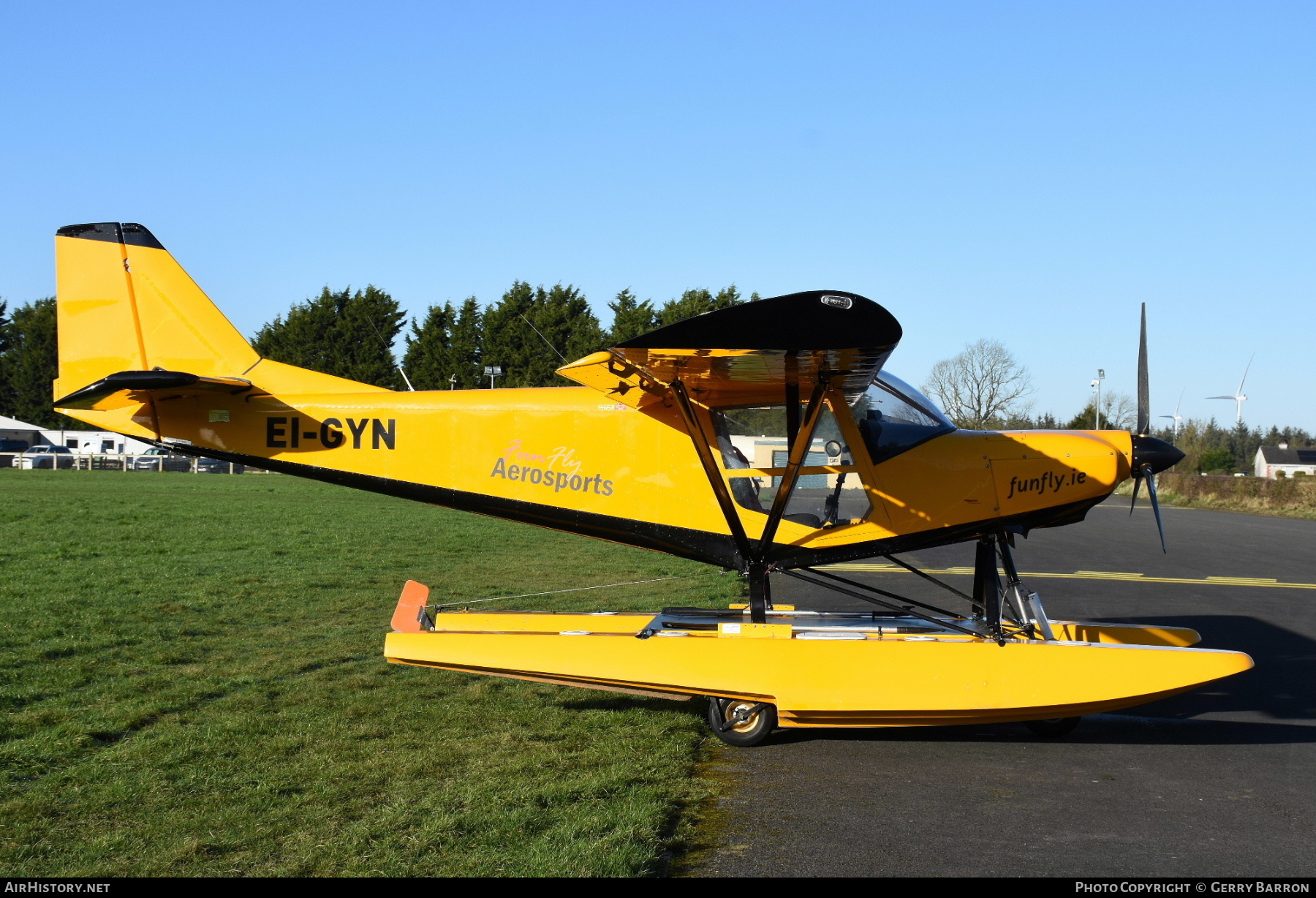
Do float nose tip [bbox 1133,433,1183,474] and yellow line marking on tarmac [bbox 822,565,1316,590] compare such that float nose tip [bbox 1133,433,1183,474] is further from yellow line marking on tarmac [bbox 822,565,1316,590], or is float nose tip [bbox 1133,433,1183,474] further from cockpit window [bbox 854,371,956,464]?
yellow line marking on tarmac [bbox 822,565,1316,590]

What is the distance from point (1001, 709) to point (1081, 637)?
6.08ft

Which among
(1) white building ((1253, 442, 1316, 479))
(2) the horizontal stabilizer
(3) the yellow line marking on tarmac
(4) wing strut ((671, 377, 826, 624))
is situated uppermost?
(1) white building ((1253, 442, 1316, 479))

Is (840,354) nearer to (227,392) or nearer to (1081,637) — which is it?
(1081,637)

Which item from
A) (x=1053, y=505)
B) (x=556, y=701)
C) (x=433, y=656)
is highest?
(x=1053, y=505)

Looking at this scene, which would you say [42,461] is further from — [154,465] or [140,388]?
[140,388]

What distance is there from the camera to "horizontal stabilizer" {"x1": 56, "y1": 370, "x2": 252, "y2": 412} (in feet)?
21.8

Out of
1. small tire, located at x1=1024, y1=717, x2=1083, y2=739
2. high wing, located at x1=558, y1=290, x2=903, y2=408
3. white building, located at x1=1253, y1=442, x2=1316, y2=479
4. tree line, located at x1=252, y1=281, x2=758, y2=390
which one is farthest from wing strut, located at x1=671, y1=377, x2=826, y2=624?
white building, located at x1=1253, y1=442, x2=1316, y2=479

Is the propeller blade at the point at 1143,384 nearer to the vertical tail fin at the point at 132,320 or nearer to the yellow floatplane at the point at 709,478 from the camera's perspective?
the yellow floatplane at the point at 709,478

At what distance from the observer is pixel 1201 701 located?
7.62 metres

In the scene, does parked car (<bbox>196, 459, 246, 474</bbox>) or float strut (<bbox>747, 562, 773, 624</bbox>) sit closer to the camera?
float strut (<bbox>747, 562, 773, 624</bbox>)

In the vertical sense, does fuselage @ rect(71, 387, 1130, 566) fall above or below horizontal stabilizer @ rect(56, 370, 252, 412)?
below

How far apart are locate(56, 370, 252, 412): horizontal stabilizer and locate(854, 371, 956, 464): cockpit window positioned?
4.78 meters

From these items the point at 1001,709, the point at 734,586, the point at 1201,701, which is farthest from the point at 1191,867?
the point at 734,586
